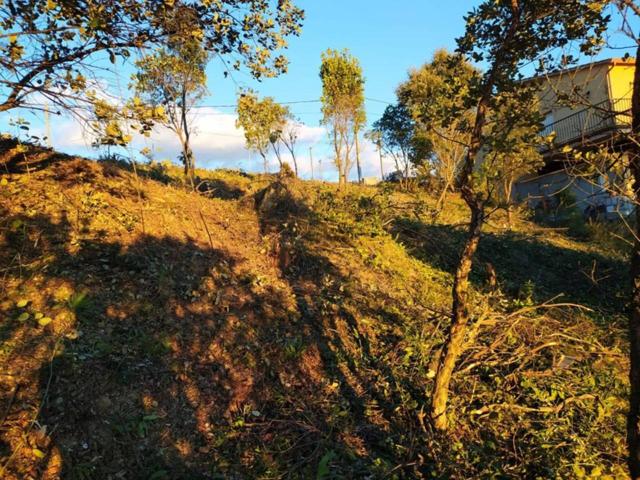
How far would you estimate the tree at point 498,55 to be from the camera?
3826 mm

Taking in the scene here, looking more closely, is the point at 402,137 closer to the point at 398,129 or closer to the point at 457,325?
the point at 398,129

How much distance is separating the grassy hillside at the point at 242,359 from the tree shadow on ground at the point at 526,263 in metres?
0.54

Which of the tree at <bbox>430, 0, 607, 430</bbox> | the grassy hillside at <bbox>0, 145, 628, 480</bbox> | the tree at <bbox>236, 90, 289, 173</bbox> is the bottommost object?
the grassy hillside at <bbox>0, 145, 628, 480</bbox>

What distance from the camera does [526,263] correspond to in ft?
34.3

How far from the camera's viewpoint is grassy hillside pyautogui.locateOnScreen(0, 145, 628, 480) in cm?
396

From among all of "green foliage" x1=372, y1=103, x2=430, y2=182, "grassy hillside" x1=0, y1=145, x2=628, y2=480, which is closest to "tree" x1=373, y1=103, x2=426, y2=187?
"green foliage" x1=372, y1=103, x2=430, y2=182

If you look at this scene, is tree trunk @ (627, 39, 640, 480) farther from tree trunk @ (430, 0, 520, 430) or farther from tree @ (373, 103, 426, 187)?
tree @ (373, 103, 426, 187)

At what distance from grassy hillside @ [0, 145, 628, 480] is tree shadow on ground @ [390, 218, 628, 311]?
535mm

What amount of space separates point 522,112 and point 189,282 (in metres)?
4.42

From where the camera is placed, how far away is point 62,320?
4734mm

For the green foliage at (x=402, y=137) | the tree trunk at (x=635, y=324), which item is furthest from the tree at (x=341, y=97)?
the tree trunk at (x=635, y=324)

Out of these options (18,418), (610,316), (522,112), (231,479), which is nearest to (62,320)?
(18,418)

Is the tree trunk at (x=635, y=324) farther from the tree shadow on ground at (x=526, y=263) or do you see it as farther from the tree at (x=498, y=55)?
the tree shadow on ground at (x=526, y=263)

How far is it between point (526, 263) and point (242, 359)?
776 centimetres
